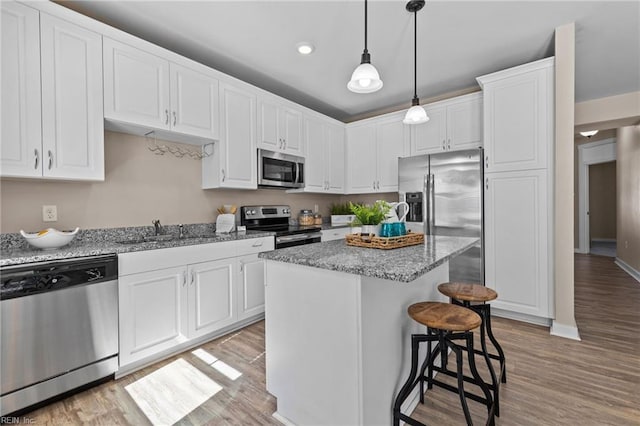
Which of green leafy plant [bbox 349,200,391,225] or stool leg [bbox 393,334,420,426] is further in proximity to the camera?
green leafy plant [bbox 349,200,391,225]

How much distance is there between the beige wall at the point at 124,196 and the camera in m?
2.05

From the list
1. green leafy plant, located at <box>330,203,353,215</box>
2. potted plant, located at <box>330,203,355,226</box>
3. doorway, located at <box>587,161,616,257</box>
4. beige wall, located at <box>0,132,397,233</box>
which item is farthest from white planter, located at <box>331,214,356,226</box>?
doorway, located at <box>587,161,616,257</box>

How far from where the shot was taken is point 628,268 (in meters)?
5.04

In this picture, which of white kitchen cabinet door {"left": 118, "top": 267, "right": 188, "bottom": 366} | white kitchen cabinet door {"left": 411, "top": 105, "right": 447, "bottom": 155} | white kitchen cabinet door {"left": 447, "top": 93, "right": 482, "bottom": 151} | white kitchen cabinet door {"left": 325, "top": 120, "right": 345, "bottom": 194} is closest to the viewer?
white kitchen cabinet door {"left": 118, "top": 267, "right": 188, "bottom": 366}

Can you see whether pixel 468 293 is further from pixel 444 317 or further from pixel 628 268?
pixel 628 268

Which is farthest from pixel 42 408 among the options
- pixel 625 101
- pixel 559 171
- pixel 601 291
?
pixel 625 101

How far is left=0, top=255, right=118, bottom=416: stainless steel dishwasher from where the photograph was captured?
5.26 feet

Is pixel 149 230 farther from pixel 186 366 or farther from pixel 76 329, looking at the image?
pixel 186 366

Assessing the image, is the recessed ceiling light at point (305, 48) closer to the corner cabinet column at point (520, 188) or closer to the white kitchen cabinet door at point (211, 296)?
the corner cabinet column at point (520, 188)

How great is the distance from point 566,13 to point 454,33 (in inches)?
33.2

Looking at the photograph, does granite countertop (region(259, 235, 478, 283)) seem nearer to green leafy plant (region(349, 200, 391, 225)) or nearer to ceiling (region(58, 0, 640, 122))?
green leafy plant (region(349, 200, 391, 225))

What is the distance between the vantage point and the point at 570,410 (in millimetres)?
1684

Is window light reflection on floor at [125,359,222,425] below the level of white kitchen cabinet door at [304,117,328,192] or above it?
below

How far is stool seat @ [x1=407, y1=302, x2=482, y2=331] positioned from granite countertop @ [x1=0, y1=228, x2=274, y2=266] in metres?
1.81
